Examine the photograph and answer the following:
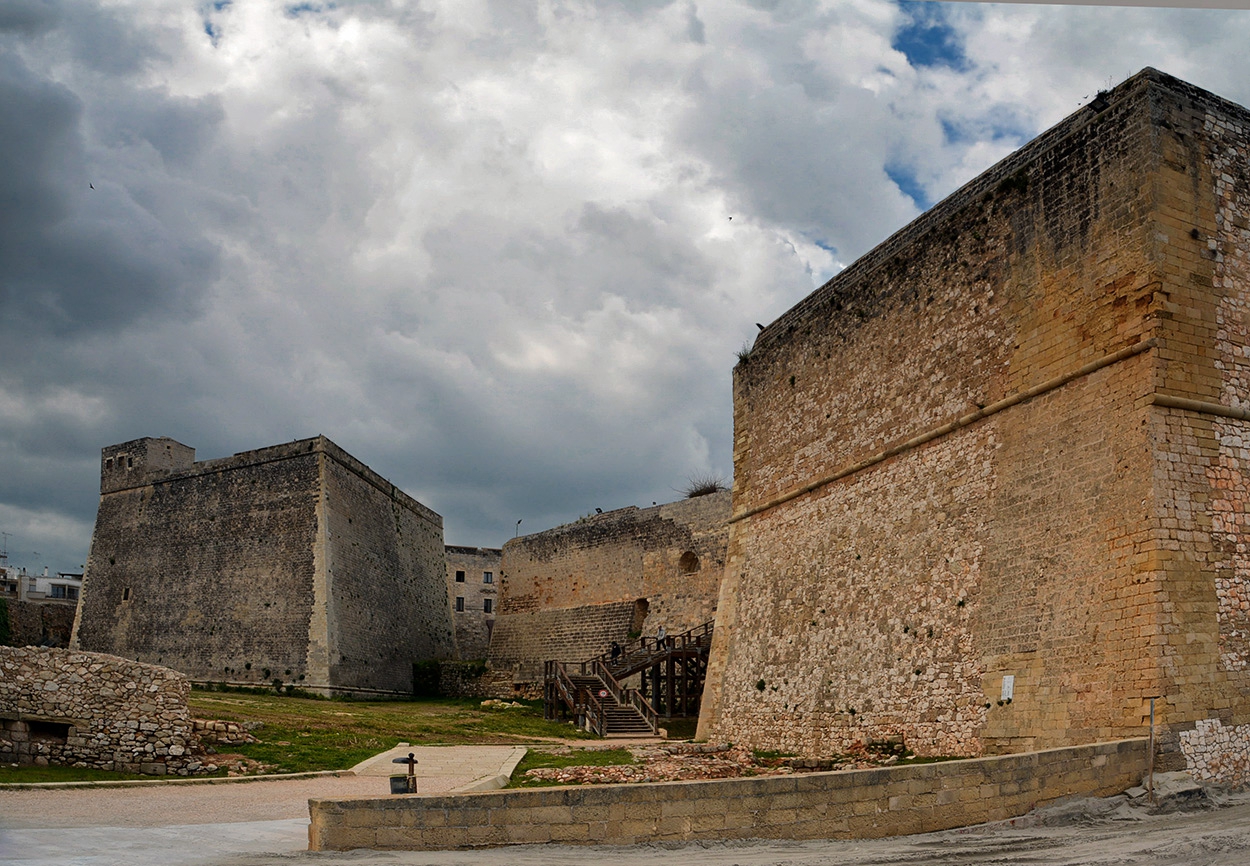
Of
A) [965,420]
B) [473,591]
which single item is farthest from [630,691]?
[473,591]

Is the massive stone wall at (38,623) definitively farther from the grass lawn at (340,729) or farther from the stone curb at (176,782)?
the stone curb at (176,782)

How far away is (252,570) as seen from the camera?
2767 cm

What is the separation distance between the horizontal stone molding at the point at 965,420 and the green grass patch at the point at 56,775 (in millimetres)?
10302

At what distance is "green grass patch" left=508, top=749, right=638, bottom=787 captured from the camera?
12.4 metres

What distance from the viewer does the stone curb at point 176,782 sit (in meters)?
10.4

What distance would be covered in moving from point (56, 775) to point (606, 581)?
20.3m

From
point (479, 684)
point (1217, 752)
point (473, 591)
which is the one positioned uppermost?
point (473, 591)

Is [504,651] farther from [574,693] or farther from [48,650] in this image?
[48,650]

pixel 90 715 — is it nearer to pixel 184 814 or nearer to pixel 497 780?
pixel 184 814

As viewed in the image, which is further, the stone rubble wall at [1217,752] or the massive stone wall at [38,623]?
the massive stone wall at [38,623]

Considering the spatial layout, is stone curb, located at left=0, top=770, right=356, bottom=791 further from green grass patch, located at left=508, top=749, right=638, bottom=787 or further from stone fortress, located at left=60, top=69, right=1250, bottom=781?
stone fortress, located at left=60, top=69, right=1250, bottom=781

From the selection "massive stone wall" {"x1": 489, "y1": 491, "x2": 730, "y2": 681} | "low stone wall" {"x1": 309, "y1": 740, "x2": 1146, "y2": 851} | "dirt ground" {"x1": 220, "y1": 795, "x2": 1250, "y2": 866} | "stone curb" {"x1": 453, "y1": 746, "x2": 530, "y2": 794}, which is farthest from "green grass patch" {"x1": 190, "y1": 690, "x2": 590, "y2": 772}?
"dirt ground" {"x1": 220, "y1": 795, "x2": 1250, "y2": 866}

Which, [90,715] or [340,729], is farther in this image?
[340,729]

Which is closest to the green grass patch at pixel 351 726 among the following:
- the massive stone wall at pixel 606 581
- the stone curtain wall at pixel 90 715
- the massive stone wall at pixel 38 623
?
the stone curtain wall at pixel 90 715
